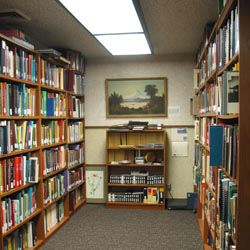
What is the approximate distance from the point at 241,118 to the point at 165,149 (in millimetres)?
2967

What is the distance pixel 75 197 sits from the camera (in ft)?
14.4

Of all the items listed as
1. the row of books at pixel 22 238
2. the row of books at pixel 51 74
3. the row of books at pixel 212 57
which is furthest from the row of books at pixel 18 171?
the row of books at pixel 212 57

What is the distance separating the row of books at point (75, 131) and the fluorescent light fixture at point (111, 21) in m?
1.28

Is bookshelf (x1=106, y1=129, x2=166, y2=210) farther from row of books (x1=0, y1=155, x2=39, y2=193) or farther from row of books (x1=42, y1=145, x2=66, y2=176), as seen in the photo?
row of books (x1=0, y1=155, x2=39, y2=193)

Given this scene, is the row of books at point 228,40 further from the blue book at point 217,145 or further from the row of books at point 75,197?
the row of books at point 75,197

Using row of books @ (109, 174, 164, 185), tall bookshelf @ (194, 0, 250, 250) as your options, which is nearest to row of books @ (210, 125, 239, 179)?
tall bookshelf @ (194, 0, 250, 250)

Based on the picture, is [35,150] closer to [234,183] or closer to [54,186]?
[54,186]

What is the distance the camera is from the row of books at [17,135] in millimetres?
2521

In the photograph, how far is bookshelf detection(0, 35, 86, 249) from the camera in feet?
8.51

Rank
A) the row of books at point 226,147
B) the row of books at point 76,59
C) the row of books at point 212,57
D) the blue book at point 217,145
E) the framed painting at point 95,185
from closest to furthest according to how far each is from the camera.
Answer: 1. the row of books at point 226,147
2. the blue book at point 217,145
3. the row of books at point 212,57
4. the row of books at point 76,59
5. the framed painting at point 95,185

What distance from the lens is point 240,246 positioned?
5.09 ft

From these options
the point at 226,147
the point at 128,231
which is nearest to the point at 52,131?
the point at 128,231

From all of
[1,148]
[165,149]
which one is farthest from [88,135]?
[1,148]

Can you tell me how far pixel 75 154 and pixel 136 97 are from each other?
140 centimetres
